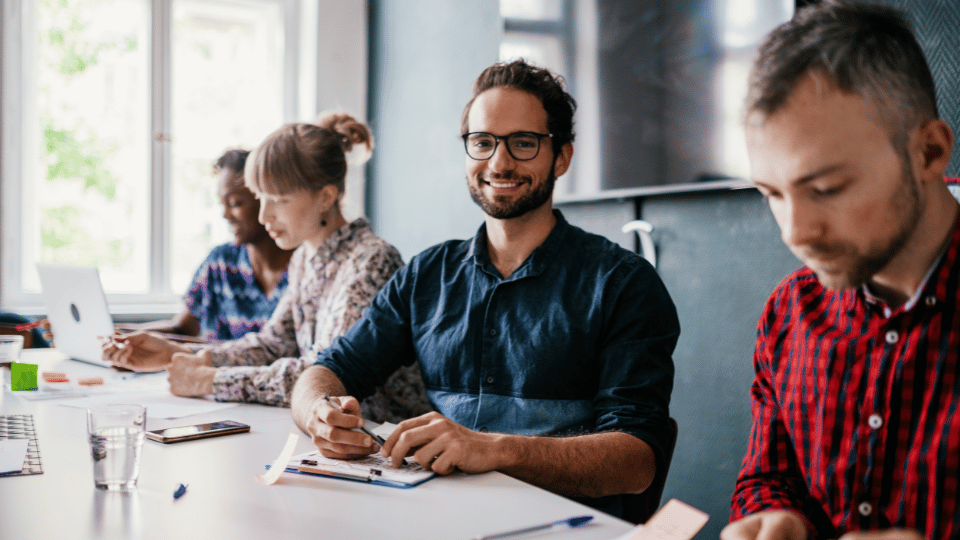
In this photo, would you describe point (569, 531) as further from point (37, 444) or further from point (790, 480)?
point (37, 444)

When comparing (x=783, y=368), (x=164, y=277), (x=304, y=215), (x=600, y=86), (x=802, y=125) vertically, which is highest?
(x=600, y=86)

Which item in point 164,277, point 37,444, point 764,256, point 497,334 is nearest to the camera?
point 37,444

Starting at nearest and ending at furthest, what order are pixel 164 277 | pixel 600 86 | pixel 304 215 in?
pixel 304 215, pixel 600 86, pixel 164 277

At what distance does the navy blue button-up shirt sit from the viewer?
128 cm

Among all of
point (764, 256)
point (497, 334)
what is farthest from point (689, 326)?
point (497, 334)

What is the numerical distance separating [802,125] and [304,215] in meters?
1.51

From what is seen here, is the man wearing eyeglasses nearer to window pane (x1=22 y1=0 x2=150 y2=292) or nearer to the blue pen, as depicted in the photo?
the blue pen

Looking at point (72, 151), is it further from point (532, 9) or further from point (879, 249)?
point (879, 249)

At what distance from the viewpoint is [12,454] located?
1.13 metres

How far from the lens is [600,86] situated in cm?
230

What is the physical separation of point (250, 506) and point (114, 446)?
240 millimetres

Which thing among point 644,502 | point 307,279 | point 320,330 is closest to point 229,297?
point 307,279

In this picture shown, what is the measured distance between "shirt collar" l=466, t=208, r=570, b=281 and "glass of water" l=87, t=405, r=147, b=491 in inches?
29.2

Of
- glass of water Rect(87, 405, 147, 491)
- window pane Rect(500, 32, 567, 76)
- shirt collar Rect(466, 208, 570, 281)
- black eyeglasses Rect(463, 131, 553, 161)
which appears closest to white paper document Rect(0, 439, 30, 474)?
glass of water Rect(87, 405, 147, 491)
